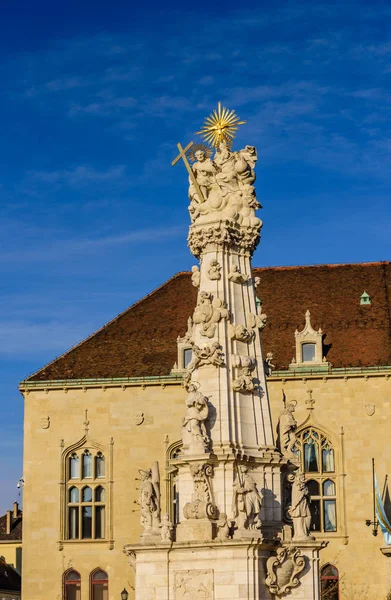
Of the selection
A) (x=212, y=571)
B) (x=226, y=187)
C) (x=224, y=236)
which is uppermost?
(x=226, y=187)

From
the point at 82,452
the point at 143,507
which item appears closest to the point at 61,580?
the point at 82,452

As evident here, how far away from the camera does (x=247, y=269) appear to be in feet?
98.0

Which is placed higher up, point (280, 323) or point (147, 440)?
point (280, 323)

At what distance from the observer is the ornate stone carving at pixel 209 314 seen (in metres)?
28.8

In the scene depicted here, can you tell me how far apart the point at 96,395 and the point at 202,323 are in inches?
1007

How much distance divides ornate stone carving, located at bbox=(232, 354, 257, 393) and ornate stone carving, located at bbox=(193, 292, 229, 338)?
0.80m

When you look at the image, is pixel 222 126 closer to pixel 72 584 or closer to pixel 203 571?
pixel 203 571

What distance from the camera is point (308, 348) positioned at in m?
53.0

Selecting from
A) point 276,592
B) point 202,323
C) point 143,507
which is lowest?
point 276,592

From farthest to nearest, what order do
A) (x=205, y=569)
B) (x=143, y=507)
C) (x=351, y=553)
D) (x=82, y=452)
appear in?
1. (x=82, y=452)
2. (x=351, y=553)
3. (x=143, y=507)
4. (x=205, y=569)

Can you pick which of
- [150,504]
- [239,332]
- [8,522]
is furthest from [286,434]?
[8,522]

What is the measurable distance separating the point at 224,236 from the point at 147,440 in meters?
24.7

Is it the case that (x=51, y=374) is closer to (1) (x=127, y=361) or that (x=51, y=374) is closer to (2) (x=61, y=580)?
(1) (x=127, y=361)

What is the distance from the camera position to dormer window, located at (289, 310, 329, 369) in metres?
52.6
